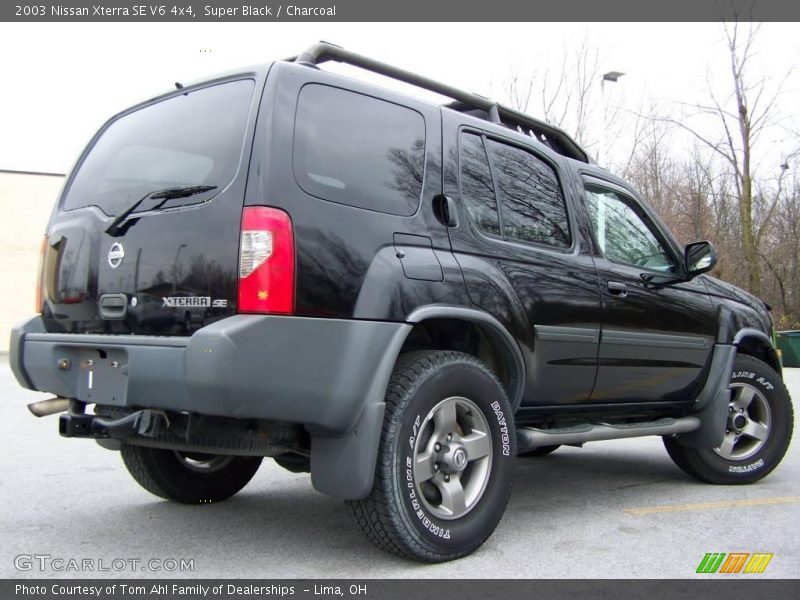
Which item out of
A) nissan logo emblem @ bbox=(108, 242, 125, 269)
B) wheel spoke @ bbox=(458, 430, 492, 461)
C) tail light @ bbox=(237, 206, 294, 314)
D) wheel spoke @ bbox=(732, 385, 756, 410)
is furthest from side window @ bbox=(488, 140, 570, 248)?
wheel spoke @ bbox=(732, 385, 756, 410)

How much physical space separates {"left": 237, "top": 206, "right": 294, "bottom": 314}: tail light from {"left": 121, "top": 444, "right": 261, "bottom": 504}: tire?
4.95 ft

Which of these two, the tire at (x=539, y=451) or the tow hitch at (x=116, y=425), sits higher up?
the tow hitch at (x=116, y=425)

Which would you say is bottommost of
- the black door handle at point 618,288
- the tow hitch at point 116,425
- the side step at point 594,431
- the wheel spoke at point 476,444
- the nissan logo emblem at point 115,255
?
the side step at point 594,431

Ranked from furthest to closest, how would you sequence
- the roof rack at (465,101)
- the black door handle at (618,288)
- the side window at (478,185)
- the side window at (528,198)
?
1. the black door handle at (618,288)
2. the side window at (528,198)
3. the side window at (478,185)
4. the roof rack at (465,101)

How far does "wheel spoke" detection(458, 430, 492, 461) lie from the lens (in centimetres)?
351

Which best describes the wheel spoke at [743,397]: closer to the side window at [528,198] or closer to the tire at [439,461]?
the side window at [528,198]

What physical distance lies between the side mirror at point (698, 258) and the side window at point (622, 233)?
13 cm

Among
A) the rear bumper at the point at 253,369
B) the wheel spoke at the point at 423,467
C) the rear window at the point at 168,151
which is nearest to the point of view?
the rear bumper at the point at 253,369

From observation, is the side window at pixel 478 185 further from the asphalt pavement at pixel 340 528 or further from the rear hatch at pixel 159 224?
the asphalt pavement at pixel 340 528

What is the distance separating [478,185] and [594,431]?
4.97ft

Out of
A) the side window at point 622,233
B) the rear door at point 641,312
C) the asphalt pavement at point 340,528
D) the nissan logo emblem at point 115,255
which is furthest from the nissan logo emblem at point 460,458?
the side window at point 622,233

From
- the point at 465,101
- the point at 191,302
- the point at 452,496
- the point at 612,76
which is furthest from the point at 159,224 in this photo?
the point at 612,76

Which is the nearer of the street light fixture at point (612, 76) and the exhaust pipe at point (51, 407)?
the exhaust pipe at point (51, 407)

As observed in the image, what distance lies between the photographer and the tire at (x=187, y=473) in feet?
13.8
